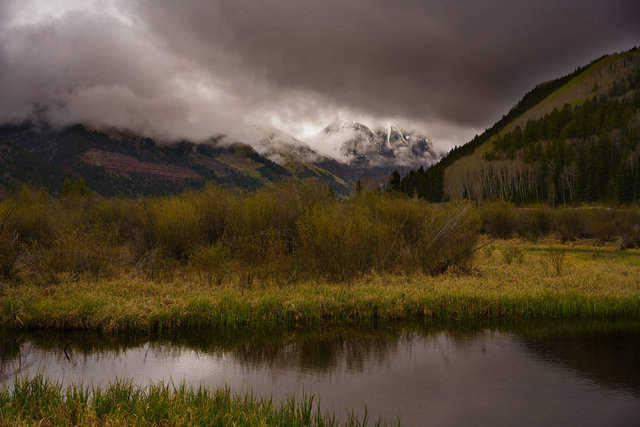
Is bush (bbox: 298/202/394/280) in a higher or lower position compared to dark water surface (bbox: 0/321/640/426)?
higher

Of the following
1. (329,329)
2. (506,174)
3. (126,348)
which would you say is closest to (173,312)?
(126,348)

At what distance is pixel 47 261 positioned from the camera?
12758 millimetres

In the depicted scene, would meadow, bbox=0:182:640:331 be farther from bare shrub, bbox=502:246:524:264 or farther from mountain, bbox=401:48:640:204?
mountain, bbox=401:48:640:204

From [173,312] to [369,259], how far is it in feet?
22.3

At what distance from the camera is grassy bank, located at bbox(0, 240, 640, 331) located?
952 cm

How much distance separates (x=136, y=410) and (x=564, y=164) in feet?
309

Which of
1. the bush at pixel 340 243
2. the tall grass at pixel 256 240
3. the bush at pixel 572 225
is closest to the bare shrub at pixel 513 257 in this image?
the tall grass at pixel 256 240

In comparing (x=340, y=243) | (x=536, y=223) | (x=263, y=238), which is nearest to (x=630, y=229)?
(x=536, y=223)

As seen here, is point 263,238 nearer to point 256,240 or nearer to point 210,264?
point 256,240

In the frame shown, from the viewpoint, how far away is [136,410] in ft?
15.8

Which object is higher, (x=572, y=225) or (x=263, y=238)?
(x=572, y=225)

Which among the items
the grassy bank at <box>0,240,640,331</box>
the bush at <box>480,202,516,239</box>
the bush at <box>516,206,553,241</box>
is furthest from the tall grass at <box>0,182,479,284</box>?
the bush at <box>516,206,553,241</box>

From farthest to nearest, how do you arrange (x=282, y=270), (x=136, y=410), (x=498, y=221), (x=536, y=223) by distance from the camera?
(x=498, y=221), (x=536, y=223), (x=282, y=270), (x=136, y=410)

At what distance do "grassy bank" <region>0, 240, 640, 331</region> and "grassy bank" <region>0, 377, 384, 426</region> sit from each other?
4.23 meters
